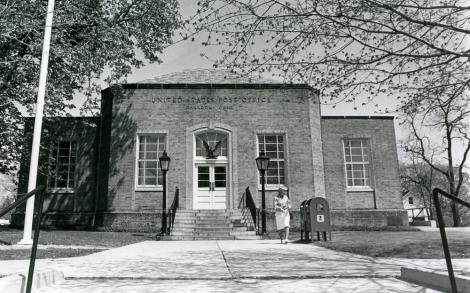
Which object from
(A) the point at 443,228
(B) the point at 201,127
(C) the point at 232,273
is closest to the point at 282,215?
(C) the point at 232,273

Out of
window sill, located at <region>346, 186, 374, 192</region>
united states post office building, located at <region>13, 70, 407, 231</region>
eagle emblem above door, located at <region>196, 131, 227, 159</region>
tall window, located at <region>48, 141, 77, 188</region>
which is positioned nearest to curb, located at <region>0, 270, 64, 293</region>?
united states post office building, located at <region>13, 70, 407, 231</region>

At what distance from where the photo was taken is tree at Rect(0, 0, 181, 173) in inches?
578

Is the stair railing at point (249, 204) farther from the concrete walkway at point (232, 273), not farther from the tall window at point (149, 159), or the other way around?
the concrete walkway at point (232, 273)

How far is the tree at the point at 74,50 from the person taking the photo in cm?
1469

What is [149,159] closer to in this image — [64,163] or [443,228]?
[64,163]

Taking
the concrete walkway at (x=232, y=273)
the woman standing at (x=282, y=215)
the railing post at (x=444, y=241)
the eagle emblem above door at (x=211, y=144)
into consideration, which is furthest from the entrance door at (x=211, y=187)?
the railing post at (x=444, y=241)

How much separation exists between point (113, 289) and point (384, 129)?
18.8 metres

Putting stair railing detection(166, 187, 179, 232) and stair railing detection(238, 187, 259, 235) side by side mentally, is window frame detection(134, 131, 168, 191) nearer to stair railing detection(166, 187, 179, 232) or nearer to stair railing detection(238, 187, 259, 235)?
stair railing detection(166, 187, 179, 232)

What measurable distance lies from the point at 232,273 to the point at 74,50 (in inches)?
508

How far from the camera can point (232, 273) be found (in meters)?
5.94

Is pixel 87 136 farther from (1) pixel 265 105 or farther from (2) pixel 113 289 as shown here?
(2) pixel 113 289

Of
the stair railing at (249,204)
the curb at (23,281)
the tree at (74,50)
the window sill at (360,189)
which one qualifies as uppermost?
the tree at (74,50)

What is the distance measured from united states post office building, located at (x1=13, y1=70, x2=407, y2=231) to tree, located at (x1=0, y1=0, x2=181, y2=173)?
1.97m

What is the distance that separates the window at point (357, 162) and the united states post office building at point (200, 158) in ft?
0.32
